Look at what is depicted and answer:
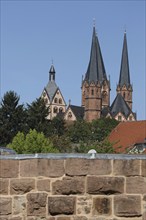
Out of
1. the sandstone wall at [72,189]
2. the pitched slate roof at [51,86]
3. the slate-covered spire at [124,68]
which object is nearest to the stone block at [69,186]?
the sandstone wall at [72,189]

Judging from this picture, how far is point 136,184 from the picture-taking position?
5.68m

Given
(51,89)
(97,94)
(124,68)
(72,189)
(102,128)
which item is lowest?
(72,189)

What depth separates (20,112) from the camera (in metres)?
60.2

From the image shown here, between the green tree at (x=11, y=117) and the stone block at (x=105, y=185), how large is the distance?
54.4 metres

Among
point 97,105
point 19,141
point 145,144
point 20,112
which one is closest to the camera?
point 19,141

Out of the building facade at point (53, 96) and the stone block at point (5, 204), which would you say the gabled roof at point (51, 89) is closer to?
the building facade at point (53, 96)

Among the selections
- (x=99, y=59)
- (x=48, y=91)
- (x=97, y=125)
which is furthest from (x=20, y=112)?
(x=48, y=91)

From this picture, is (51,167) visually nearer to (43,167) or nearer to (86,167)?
(43,167)

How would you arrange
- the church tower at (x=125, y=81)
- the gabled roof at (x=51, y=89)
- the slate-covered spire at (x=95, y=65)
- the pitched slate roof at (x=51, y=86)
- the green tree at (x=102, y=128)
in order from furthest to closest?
the pitched slate roof at (x=51, y=86) → the gabled roof at (x=51, y=89) → the church tower at (x=125, y=81) → the slate-covered spire at (x=95, y=65) → the green tree at (x=102, y=128)

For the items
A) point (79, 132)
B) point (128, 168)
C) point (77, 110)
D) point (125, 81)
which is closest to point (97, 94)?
point (77, 110)

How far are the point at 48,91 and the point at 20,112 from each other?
9908 centimetres

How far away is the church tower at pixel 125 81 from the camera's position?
139 meters

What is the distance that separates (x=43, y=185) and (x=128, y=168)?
2.71 feet

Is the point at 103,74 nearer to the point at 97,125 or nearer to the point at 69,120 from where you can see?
the point at 69,120
